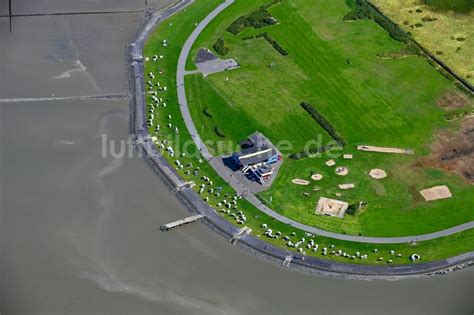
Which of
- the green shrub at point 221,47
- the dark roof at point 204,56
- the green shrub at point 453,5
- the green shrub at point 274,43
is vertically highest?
the green shrub at point 453,5

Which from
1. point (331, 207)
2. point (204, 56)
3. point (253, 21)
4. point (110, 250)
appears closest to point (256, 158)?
point (331, 207)

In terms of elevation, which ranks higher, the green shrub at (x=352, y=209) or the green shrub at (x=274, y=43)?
the green shrub at (x=274, y=43)

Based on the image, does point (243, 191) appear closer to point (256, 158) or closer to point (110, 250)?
point (256, 158)

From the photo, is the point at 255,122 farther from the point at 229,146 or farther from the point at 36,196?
the point at 36,196

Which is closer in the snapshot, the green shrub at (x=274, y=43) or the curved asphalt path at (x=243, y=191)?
the curved asphalt path at (x=243, y=191)

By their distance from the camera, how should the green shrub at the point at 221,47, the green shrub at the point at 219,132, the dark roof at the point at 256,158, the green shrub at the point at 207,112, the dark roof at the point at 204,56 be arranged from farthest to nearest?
the green shrub at the point at 221,47 < the dark roof at the point at 204,56 < the green shrub at the point at 207,112 < the green shrub at the point at 219,132 < the dark roof at the point at 256,158

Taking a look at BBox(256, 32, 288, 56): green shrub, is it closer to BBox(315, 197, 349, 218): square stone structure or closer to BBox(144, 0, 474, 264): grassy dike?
BBox(144, 0, 474, 264): grassy dike

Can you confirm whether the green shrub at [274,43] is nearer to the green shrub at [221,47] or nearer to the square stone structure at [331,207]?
the green shrub at [221,47]

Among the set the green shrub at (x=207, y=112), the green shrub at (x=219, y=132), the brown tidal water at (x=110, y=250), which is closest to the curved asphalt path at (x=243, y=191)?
the green shrub at (x=207, y=112)
